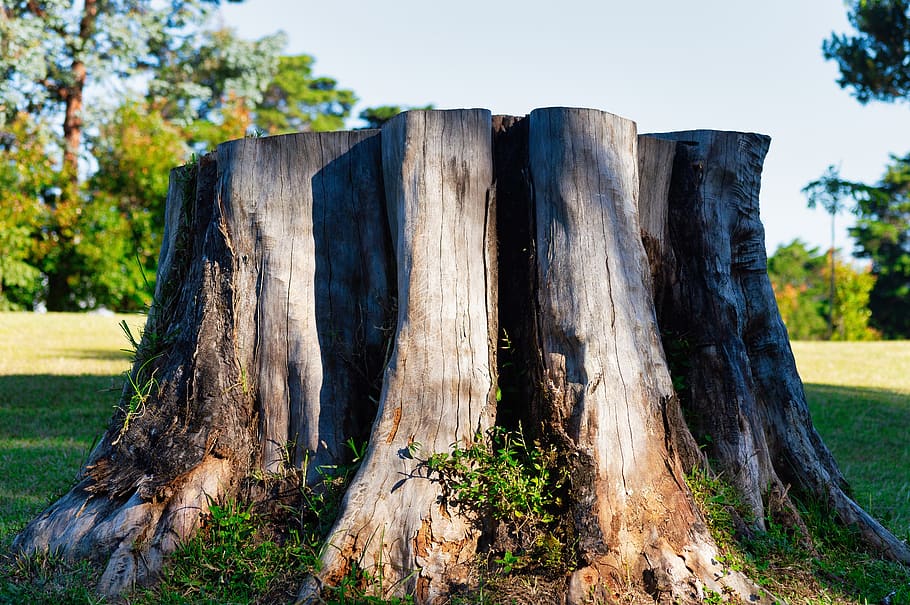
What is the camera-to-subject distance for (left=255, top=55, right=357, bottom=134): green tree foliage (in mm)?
40031

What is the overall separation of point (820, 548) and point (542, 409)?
5.05 feet

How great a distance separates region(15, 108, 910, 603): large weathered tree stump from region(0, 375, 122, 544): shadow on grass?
73cm

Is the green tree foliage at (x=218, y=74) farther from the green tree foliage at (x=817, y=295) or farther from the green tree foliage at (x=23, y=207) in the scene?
the green tree foliage at (x=817, y=295)

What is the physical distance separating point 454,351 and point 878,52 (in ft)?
61.4

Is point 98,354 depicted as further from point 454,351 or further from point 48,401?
point 454,351

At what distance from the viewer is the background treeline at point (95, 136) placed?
2138 centimetres

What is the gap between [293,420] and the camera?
377 cm

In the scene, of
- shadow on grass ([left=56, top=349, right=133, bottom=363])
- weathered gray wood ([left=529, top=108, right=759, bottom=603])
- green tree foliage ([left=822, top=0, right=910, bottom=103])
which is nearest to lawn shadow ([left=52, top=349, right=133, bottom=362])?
shadow on grass ([left=56, top=349, right=133, bottom=363])

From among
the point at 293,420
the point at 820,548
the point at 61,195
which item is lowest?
the point at 820,548

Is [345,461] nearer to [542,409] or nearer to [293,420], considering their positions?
[293,420]

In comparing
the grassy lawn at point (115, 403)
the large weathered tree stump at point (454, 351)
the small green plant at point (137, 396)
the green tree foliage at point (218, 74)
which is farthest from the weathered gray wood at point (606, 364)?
the green tree foliage at point (218, 74)

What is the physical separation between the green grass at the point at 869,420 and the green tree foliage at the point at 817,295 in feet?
39.2

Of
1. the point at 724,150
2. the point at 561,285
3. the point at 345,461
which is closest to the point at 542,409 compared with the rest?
the point at 561,285

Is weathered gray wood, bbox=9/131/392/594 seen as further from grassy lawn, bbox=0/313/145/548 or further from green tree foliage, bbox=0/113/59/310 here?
green tree foliage, bbox=0/113/59/310
